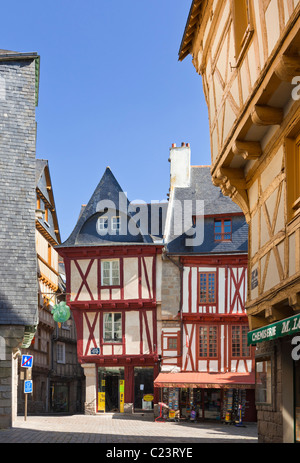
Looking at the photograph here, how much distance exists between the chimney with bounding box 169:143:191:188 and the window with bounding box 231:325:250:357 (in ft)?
24.5

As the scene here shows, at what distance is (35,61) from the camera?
19.5 m

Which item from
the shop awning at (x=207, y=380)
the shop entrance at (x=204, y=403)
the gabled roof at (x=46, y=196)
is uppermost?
the gabled roof at (x=46, y=196)

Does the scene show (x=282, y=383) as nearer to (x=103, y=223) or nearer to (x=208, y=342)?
(x=208, y=342)

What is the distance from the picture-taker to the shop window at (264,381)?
10.5m

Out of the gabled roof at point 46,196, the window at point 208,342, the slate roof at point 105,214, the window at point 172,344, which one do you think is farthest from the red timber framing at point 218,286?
the gabled roof at point 46,196

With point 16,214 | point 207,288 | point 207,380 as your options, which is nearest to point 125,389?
point 207,380

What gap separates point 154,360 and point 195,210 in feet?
21.0

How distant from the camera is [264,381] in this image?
35.7 feet

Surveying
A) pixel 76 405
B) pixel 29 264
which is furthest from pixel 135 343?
pixel 76 405

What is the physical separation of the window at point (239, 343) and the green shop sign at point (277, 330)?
15.4m

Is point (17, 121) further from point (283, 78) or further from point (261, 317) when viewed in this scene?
point (283, 78)

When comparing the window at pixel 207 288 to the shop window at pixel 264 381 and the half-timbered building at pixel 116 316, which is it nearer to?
the half-timbered building at pixel 116 316

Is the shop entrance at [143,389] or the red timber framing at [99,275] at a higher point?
the red timber framing at [99,275]

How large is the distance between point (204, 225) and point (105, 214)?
4.11 meters
